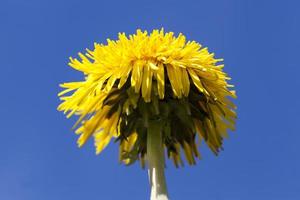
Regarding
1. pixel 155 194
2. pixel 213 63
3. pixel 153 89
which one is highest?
pixel 213 63

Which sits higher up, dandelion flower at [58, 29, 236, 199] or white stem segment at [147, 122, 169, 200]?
dandelion flower at [58, 29, 236, 199]

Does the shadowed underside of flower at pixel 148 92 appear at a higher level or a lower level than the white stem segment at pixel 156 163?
higher

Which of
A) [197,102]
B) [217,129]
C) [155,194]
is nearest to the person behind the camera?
[155,194]

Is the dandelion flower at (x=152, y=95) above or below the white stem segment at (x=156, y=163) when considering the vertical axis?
above

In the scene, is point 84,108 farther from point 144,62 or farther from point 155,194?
point 155,194

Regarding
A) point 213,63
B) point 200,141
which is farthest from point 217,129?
point 213,63
